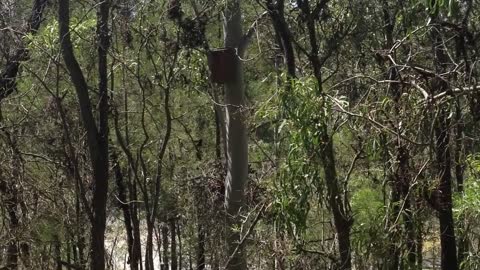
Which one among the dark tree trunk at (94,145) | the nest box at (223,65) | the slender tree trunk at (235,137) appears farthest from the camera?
the slender tree trunk at (235,137)

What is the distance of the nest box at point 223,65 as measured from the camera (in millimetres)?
8305

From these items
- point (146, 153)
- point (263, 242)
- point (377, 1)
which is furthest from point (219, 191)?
point (263, 242)

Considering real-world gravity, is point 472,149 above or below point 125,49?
below

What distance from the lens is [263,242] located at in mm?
4980

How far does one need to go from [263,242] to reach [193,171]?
23.3 feet

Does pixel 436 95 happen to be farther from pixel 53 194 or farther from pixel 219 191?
pixel 219 191

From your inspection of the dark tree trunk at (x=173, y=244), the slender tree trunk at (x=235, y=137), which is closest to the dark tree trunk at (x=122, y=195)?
the dark tree trunk at (x=173, y=244)

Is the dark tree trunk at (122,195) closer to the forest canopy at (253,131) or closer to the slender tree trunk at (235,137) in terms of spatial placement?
the forest canopy at (253,131)

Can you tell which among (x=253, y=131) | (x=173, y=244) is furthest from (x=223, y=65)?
(x=173, y=244)

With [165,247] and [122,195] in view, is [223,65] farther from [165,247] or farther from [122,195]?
[165,247]

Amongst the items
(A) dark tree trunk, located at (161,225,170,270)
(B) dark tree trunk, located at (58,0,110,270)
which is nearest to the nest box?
(B) dark tree trunk, located at (58,0,110,270)

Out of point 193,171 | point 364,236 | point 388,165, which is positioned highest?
point 193,171

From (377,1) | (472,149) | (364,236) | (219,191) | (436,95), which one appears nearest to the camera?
(436,95)

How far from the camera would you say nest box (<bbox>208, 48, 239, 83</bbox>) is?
830cm
